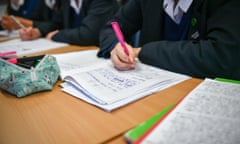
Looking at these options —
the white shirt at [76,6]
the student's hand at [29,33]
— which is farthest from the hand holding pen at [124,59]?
the student's hand at [29,33]

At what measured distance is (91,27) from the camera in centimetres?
134

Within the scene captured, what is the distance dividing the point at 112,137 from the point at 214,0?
2.04ft

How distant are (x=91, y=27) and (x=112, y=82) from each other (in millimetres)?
751

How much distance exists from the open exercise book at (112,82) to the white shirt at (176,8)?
0.80 feet

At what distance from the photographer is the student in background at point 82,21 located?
4.34 ft

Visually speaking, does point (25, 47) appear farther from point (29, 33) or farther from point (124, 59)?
point (124, 59)

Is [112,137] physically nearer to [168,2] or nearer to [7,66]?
[7,66]

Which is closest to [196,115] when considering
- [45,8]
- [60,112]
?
[60,112]

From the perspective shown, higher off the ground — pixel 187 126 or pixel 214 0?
pixel 214 0

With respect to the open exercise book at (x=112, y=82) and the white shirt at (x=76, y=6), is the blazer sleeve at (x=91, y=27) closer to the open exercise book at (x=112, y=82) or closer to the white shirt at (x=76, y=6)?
the white shirt at (x=76, y=6)

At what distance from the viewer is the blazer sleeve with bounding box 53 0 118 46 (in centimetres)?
131

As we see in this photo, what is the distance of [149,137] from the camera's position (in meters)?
0.36

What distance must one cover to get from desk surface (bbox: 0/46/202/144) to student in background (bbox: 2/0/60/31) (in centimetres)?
121

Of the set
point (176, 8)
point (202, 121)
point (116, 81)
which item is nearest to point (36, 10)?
point (176, 8)
